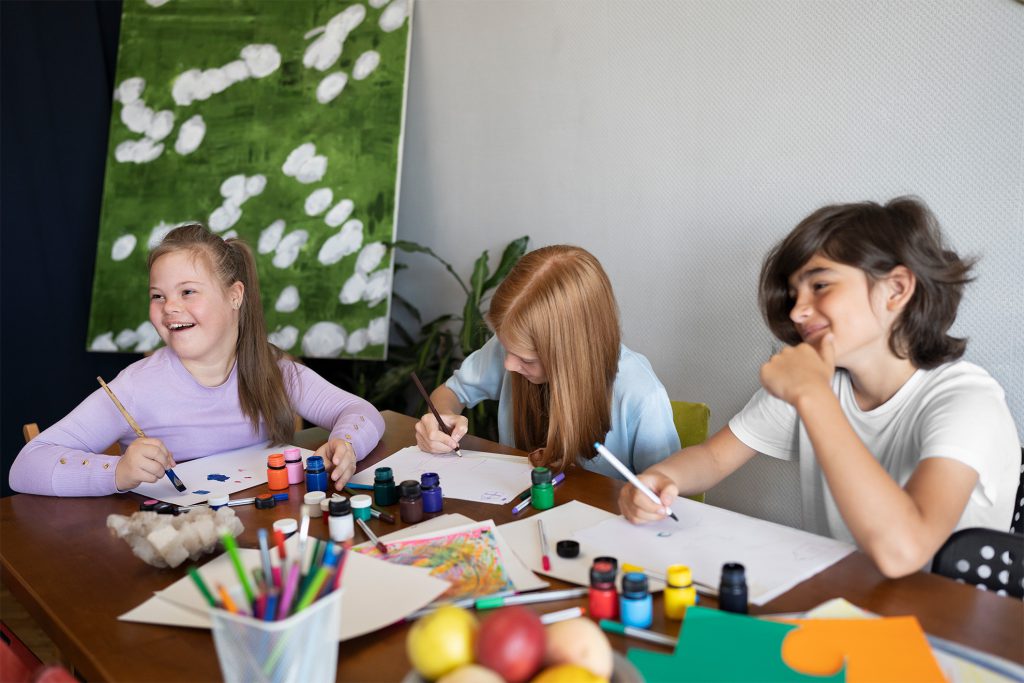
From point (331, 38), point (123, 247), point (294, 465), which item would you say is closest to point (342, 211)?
point (331, 38)

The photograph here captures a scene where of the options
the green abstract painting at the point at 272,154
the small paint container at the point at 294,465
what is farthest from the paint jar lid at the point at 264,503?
→ the green abstract painting at the point at 272,154

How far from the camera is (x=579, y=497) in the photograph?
1.40m

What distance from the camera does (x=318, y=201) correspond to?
316cm

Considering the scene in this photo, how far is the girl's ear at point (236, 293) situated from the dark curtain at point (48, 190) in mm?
2029

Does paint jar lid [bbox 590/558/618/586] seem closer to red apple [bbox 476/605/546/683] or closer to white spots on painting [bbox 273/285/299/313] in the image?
red apple [bbox 476/605/546/683]

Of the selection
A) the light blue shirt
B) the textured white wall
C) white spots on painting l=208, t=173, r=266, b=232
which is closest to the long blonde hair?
the light blue shirt

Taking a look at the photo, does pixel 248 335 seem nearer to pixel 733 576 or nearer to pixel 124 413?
pixel 124 413

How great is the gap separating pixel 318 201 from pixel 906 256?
7.72ft

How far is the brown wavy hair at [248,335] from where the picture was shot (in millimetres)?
1846

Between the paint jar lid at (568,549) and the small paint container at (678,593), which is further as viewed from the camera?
the paint jar lid at (568,549)

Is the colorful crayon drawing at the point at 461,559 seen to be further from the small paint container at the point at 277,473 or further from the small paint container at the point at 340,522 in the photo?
the small paint container at the point at 277,473

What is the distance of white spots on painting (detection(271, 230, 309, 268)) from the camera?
3180mm

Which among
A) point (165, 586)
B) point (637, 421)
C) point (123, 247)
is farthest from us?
point (123, 247)

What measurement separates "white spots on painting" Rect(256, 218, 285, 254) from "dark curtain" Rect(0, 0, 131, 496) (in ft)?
2.94
